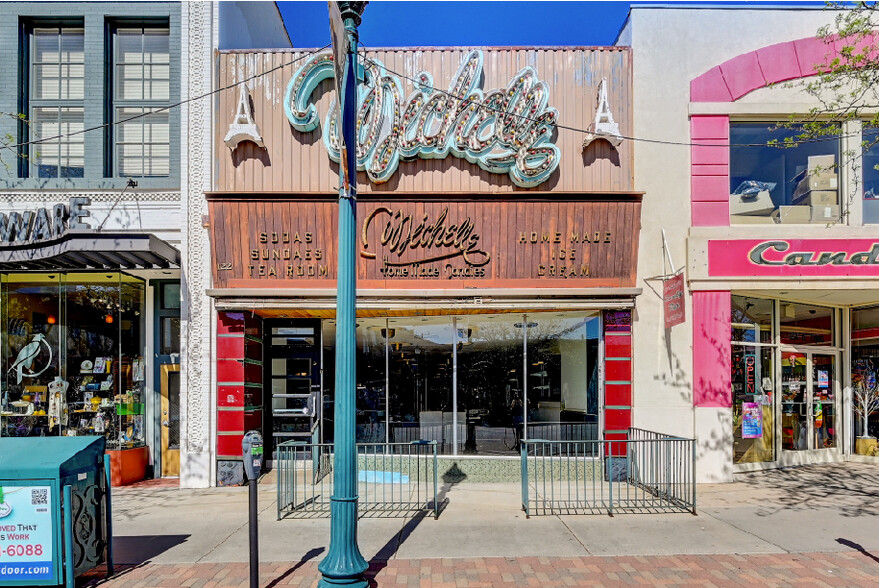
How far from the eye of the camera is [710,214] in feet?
36.1

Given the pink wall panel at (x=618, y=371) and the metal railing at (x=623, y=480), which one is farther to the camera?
the pink wall panel at (x=618, y=371)

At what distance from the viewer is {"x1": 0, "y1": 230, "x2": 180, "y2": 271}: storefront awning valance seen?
9.50 meters

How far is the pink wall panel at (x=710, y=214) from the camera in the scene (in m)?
11.0

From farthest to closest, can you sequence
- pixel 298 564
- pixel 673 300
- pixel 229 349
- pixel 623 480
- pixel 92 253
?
pixel 229 349, pixel 623 480, pixel 673 300, pixel 92 253, pixel 298 564

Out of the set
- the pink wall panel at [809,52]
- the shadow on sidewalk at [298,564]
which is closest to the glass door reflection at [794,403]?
the pink wall panel at [809,52]

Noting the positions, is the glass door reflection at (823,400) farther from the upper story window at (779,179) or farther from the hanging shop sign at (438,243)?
the hanging shop sign at (438,243)

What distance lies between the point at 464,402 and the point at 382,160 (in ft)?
15.1

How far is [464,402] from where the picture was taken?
1143 cm

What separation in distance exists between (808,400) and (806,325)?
1.52 meters

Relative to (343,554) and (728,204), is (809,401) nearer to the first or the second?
(728,204)

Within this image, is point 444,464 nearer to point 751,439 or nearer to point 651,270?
point 651,270

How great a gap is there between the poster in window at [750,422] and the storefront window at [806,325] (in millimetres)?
1777

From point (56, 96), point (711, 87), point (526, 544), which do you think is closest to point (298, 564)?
point (526, 544)

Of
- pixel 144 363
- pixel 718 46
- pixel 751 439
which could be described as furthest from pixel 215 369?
pixel 718 46
